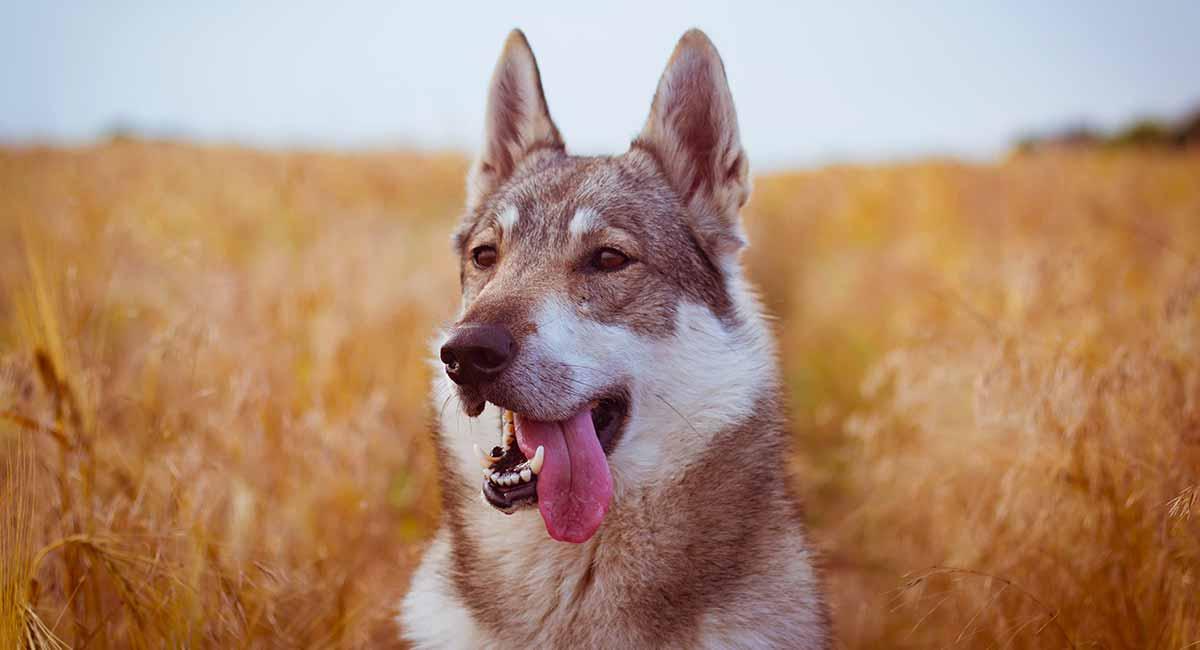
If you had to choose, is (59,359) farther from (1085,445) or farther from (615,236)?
(1085,445)

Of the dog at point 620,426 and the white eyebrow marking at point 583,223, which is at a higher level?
the white eyebrow marking at point 583,223

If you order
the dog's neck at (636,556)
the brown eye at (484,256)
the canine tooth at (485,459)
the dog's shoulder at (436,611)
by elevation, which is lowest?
the dog's shoulder at (436,611)

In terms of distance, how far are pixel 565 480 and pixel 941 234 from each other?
9.69 meters

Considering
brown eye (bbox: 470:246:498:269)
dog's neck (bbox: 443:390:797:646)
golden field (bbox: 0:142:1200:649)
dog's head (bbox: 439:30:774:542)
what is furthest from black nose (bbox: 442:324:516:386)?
golden field (bbox: 0:142:1200:649)

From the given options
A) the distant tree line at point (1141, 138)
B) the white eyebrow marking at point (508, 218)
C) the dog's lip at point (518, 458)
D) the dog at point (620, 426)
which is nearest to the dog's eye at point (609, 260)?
the dog at point (620, 426)

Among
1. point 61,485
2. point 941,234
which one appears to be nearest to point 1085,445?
point 61,485

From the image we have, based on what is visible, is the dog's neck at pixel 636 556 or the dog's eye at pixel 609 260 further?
the dog's eye at pixel 609 260

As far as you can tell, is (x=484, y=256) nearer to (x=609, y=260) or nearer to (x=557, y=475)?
(x=609, y=260)

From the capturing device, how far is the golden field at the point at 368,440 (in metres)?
2.84

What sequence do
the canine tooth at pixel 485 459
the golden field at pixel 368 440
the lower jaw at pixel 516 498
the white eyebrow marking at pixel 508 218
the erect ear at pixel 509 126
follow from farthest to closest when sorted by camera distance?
the erect ear at pixel 509 126
the white eyebrow marking at pixel 508 218
the golden field at pixel 368 440
the canine tooth at pixel 485 459
the lower jaw at pixel 516 498

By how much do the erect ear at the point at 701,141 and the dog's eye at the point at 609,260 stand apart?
0.39m

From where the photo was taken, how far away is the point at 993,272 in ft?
23.7

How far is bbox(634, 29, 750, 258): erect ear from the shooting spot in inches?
120

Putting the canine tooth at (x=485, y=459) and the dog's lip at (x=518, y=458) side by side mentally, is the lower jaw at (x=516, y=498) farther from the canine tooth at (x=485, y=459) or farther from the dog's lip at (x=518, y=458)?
the canine tooth at (x=485, y=459)
